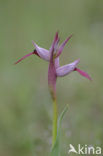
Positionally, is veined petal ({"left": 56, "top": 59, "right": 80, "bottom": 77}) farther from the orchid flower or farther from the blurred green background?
the blurred green background

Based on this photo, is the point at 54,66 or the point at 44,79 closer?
the point at 54,66

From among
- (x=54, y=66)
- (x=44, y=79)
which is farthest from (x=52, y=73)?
(x=44, y=79)

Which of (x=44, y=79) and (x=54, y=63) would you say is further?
(x=44, y=79)

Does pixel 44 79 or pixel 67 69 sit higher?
pixel 67 69

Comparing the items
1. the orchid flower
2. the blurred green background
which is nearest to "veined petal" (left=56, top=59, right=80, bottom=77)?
the orchid flower

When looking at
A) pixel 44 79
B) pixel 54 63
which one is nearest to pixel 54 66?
pixel 54 63

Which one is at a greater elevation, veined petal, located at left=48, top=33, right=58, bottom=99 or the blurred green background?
veined petal, located at left=48, top=33, right=58, bottom=99

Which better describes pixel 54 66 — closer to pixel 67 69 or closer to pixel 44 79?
pixel 67 69

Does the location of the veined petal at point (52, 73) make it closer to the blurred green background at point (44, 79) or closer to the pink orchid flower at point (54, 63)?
the pink orchid flower at point (54, 63)

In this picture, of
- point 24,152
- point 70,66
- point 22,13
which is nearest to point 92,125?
point 24,152
